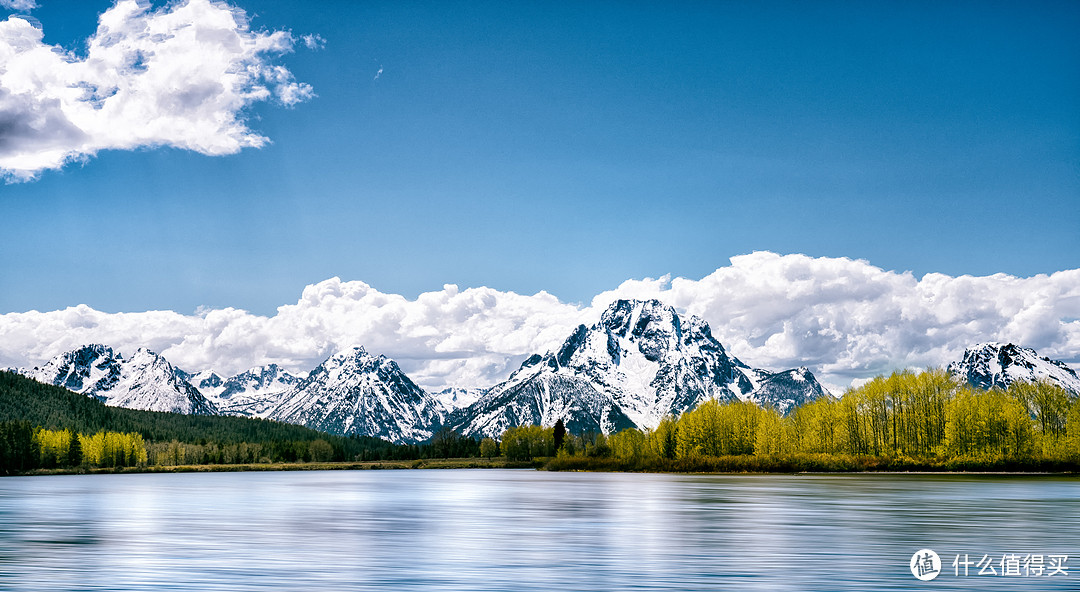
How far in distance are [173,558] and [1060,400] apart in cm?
15379

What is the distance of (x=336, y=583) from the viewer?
2730 centimetres

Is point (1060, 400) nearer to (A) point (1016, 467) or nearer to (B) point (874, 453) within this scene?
(A) point (1016, 467)

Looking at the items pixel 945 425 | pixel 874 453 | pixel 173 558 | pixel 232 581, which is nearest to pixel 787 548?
pixel 232 581

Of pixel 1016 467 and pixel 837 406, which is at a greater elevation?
pixel 837 406
